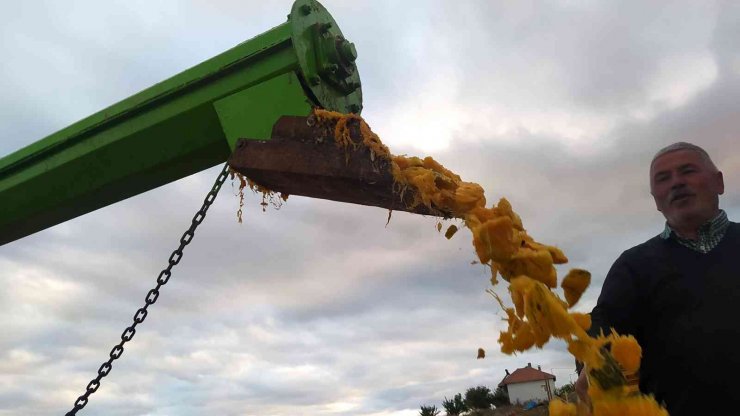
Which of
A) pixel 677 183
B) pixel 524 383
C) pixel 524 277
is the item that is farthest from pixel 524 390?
pixel 524 277

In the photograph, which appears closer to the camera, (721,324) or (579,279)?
(579,279)

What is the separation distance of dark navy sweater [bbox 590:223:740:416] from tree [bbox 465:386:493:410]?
95.2ft

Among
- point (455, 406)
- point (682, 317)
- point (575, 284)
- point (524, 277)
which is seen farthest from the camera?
point (455, 406)

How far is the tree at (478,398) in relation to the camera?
30.4m

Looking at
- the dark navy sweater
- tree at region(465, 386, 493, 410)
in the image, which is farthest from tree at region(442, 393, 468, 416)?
the dark navy sweater

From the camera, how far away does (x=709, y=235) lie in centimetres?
274

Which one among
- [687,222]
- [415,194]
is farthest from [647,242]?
[415,194]

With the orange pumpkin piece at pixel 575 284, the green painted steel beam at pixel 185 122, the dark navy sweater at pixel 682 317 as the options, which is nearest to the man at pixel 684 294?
the dark navy sweater at pixel 682 317

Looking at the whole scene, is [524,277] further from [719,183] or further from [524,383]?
[524,383]

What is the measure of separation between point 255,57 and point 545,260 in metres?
1.54

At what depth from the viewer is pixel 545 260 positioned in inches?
69.8

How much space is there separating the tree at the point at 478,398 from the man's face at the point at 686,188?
2904cm

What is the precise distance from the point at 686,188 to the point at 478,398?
30496 millimetres

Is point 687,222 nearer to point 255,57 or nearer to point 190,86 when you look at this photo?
point 255,57
